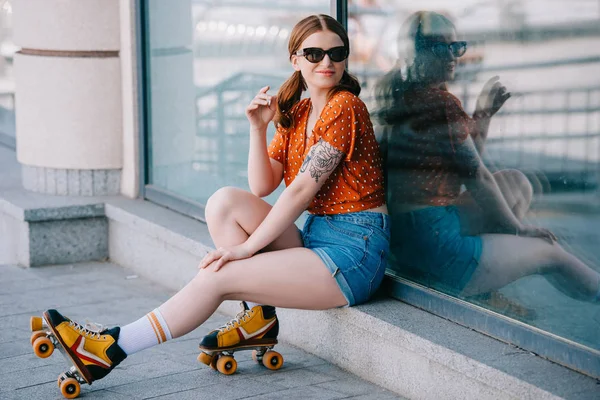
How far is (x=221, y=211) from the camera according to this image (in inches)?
156

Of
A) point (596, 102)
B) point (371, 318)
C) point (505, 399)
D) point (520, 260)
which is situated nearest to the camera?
point (596, 102)

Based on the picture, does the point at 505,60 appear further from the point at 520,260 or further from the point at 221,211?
the point at 221,211

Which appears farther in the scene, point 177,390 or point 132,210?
point 132,210

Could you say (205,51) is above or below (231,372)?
above

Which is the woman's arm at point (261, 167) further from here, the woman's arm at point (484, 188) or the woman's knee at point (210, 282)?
the woman's arm at point (484, 188)

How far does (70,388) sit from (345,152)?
1401mm

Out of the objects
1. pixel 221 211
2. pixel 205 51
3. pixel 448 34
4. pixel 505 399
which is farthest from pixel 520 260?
pixel 205 51

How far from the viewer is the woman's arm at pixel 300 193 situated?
376 centimetres

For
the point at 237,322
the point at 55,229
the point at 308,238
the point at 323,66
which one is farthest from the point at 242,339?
the point at 55,229

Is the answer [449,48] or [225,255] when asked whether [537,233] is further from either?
[225,255]

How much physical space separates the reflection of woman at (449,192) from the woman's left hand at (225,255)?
0.76 metres

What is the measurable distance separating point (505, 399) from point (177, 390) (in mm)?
1337

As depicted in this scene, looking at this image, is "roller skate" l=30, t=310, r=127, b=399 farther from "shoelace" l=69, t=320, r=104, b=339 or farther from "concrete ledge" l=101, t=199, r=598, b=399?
"concrete ledge" l=101, t=199, r=598, b=399

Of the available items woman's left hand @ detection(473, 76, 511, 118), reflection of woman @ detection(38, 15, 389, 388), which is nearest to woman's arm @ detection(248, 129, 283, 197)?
reflection of woman @ detection(38, 15, 389, 388)
